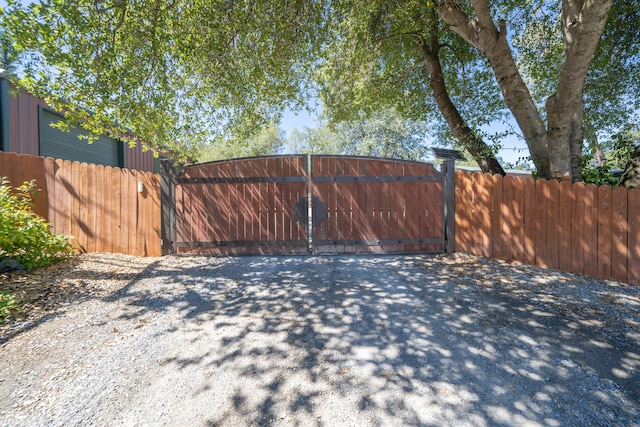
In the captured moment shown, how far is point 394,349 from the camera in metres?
2.31

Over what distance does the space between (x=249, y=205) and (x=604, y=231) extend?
5236mm

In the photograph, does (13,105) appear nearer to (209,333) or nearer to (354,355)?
(209,333)

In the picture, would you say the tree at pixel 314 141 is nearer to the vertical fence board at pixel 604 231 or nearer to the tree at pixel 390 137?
the tree at pixel 390 137

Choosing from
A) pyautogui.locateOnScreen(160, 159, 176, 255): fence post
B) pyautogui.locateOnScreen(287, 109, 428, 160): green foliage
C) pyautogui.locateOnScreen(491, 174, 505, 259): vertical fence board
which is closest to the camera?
pyautogui.locateOnScreen(491, 174, 505, 259): vertical fence board

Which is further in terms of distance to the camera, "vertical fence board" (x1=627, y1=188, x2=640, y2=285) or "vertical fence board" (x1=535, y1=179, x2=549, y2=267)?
"vertical fence board" (x1=535, y1=179, x2=549, y2=267)

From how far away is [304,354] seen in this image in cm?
225

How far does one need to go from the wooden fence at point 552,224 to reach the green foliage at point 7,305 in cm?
599

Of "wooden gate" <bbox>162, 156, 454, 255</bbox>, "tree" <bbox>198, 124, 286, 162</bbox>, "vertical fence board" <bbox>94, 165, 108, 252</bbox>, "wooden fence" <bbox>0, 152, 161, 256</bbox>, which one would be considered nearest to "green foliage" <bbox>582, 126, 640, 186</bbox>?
"wooden gate" <bbox>162, 156, 454, 255</bbox>

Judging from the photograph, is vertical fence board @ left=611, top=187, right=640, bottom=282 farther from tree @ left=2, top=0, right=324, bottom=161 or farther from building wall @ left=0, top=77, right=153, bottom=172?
building wall @ left=0, top=77, right=153, bottom=172

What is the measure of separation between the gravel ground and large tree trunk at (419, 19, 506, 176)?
2728mm

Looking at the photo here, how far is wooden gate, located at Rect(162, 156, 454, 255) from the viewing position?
5270 mm

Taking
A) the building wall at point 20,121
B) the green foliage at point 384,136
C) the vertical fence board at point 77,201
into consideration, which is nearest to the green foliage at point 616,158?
the vertical fence board at point 77,201

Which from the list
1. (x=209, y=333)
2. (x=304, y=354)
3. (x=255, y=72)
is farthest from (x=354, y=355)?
(x=255, y=72)

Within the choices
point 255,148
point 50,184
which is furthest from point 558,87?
point 255,148
